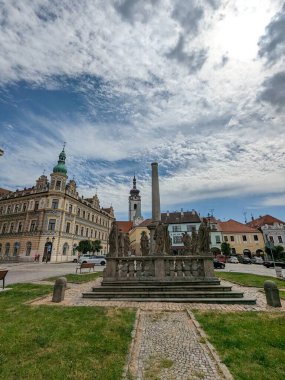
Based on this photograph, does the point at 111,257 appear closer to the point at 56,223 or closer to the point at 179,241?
the point at 56,223

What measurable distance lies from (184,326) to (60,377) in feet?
11.2

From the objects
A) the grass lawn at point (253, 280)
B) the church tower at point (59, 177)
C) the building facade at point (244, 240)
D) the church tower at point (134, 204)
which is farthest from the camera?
the church tower at point (134, 204)

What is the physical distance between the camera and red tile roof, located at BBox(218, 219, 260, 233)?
5625cm

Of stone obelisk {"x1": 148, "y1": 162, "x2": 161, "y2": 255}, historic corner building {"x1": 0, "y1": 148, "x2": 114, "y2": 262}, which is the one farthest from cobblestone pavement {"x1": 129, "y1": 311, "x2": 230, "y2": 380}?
historic corner building {"x1": 0, "y1": 148, "x2": 114, "y2": 262}

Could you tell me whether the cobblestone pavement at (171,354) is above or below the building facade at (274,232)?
below

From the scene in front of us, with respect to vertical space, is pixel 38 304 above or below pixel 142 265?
below

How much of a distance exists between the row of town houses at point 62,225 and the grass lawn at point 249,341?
30.7 metres

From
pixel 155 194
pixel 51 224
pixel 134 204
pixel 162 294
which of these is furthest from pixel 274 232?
pixel 162 294

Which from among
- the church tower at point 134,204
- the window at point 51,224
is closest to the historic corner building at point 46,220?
the window at point 51,224

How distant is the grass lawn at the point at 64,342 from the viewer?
3535mm

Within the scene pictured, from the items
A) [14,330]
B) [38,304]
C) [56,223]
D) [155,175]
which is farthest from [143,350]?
[56,223]

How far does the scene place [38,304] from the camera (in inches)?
316

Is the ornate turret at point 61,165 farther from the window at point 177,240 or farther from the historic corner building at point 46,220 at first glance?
the window at point 177,240

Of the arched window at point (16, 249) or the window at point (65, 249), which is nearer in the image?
the window at point (65, 249)
